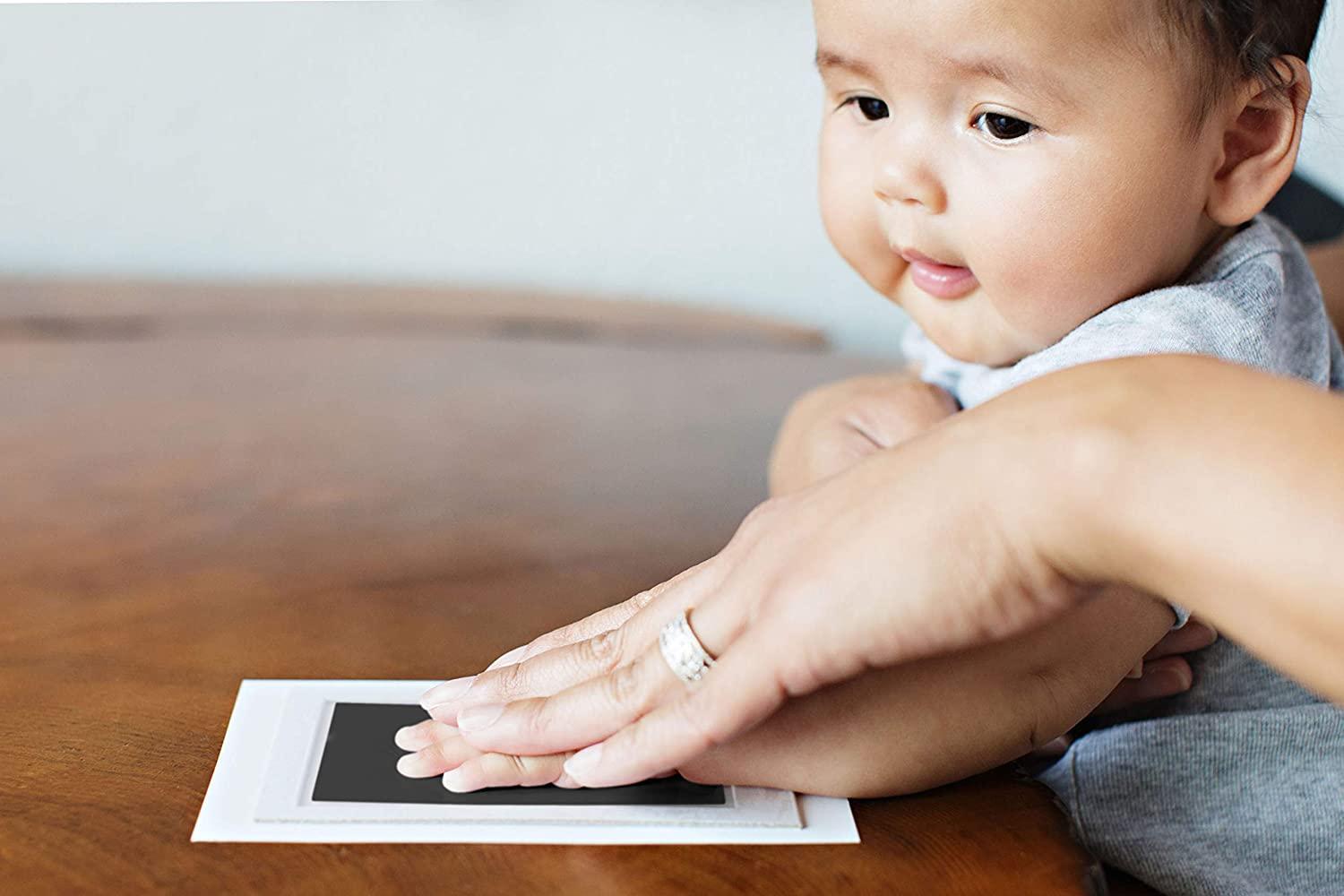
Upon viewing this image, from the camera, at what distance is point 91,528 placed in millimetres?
1000

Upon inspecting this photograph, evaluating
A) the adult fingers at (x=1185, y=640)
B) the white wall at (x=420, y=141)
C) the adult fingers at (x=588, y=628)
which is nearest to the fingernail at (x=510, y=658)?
the adult fingers at (x=588, y=628)

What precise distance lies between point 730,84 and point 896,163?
3.74ft

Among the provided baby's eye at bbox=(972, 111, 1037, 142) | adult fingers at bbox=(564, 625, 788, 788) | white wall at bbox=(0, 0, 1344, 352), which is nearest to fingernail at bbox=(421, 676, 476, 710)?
adult fingers at bbox=(564, 625, 788, 788)

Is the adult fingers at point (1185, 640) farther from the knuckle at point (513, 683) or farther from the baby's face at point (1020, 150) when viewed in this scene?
the knuckle at point (513, 683)

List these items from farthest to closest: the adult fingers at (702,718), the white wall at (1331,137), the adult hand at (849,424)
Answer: the white wall at (1331,137) < the adult hand at (849,424) < the adult fingers at (702,718)

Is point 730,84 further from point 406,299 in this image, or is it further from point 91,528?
point 91,528

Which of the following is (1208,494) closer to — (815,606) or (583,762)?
(815,606)

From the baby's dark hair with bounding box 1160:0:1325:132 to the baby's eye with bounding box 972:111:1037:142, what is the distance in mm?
88

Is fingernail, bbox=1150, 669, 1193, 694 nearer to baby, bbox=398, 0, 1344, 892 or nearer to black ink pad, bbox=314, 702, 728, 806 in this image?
baby, bbox=398, 0, 1344, 892

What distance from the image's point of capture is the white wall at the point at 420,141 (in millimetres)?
1775

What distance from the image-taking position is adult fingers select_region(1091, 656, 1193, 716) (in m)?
0.82

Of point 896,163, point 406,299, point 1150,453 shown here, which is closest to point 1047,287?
point 896,163

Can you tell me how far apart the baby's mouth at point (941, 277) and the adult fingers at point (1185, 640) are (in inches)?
9.4

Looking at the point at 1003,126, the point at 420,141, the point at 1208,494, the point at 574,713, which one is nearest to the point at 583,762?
the point at 574,713
